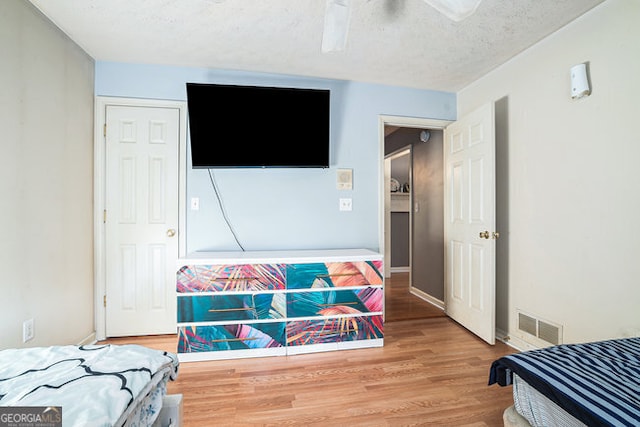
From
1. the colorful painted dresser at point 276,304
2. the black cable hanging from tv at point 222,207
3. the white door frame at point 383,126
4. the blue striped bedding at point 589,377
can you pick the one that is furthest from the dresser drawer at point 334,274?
the blue striped bedding at point 589,377

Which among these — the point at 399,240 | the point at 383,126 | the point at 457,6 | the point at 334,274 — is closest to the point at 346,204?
the point at 334,274

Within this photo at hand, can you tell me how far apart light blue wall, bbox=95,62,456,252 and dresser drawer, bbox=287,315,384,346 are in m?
0.72

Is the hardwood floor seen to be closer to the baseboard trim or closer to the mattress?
the mattress

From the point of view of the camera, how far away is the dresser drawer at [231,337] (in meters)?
2.09

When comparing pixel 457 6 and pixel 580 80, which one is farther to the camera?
pixel 580 80

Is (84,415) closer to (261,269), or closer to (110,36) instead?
(261,269)

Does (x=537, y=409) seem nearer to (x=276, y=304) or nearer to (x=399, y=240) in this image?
(x=276, y=304)

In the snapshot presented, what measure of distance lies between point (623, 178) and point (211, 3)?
2703 millimetres

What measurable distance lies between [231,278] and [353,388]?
1.16 metres

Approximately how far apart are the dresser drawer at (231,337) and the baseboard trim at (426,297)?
2.07 metres

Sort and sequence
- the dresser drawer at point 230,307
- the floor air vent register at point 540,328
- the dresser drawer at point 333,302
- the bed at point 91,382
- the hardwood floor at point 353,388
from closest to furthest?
the bed at point 91,382 → the hardwood floor at point 353,388 → the floor air vent register at point 540,328 → the dresser drawer at point 230,307 → the dresser drawer at point 333,302

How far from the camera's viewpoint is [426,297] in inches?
141

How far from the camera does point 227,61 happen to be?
2395 mm

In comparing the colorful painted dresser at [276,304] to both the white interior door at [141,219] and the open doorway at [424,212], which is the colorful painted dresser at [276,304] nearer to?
the white interior door at [141,219]
